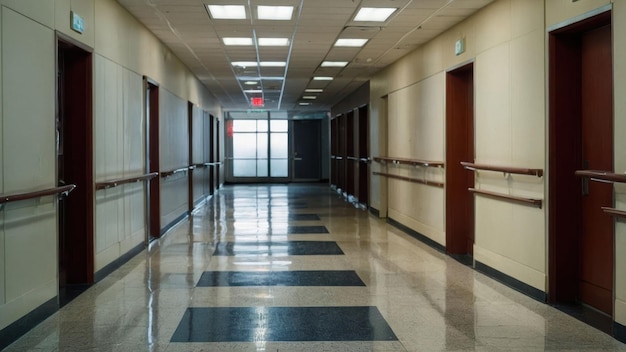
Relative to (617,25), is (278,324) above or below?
below

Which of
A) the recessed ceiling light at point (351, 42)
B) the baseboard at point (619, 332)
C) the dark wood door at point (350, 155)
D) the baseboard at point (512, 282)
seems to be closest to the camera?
the baseboard at point (619, 332)

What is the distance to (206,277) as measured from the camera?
254 inches

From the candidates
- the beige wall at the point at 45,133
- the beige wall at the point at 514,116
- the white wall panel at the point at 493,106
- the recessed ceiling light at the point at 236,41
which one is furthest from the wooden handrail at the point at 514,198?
the recessed ceiling light at the point at 236,41

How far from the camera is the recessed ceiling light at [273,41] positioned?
30.8ft

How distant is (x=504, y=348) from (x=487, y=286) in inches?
84.2

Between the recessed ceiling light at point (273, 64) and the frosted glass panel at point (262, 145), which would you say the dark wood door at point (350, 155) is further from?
the frosted glass panel at point (262, 145)

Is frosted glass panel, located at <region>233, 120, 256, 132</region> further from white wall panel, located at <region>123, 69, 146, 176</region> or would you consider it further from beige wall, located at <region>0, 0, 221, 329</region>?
beige wall, located at <region>0, 0, 221, 329</region>

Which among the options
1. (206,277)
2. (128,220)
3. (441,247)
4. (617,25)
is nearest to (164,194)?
(128,220)

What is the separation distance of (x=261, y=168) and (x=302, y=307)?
2390cm

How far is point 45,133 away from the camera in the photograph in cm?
503

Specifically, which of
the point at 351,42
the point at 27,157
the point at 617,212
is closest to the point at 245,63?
the point at 351,42

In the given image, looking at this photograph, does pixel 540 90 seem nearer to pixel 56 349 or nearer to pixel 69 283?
pixel 56 349

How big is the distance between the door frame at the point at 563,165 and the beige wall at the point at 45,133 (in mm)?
4359

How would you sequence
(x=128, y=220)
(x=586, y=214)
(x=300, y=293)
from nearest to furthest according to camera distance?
(x=586, y=214) → (x=300, y=293) → (x=128, y=220)
